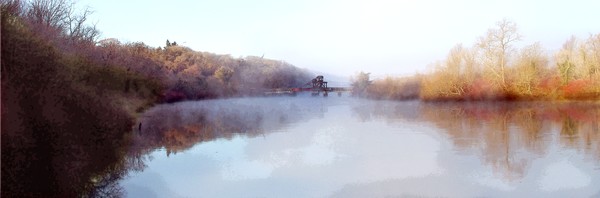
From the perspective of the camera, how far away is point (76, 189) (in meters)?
10.4

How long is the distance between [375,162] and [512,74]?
1388 inches

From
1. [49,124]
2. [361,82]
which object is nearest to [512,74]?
[361,82]

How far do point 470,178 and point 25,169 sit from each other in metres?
8.15

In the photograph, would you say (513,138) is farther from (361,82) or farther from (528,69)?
(361,82)

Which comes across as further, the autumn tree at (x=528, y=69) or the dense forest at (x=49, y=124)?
the autumn tree at (x=528, y=69)

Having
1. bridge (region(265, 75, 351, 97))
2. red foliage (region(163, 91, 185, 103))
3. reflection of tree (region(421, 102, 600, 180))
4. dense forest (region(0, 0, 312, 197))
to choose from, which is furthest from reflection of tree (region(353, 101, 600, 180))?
bridge (region(265, 75, 351, 97))

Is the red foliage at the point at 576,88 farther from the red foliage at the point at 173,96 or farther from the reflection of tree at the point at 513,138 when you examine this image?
the red foliage at the point at 173,96

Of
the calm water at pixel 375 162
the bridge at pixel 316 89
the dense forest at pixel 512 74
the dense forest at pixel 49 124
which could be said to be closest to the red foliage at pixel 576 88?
the dense forest at pixel 512 74

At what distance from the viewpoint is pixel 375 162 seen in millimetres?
13195

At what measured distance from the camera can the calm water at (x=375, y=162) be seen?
1019 centimetres

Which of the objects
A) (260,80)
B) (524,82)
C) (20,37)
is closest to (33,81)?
(20,37)

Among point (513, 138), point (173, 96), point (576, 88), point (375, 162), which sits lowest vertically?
point (375, 162)

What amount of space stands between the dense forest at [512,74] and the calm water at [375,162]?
23.3 meters

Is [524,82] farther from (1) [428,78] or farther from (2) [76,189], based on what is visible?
(2) [76,189]
